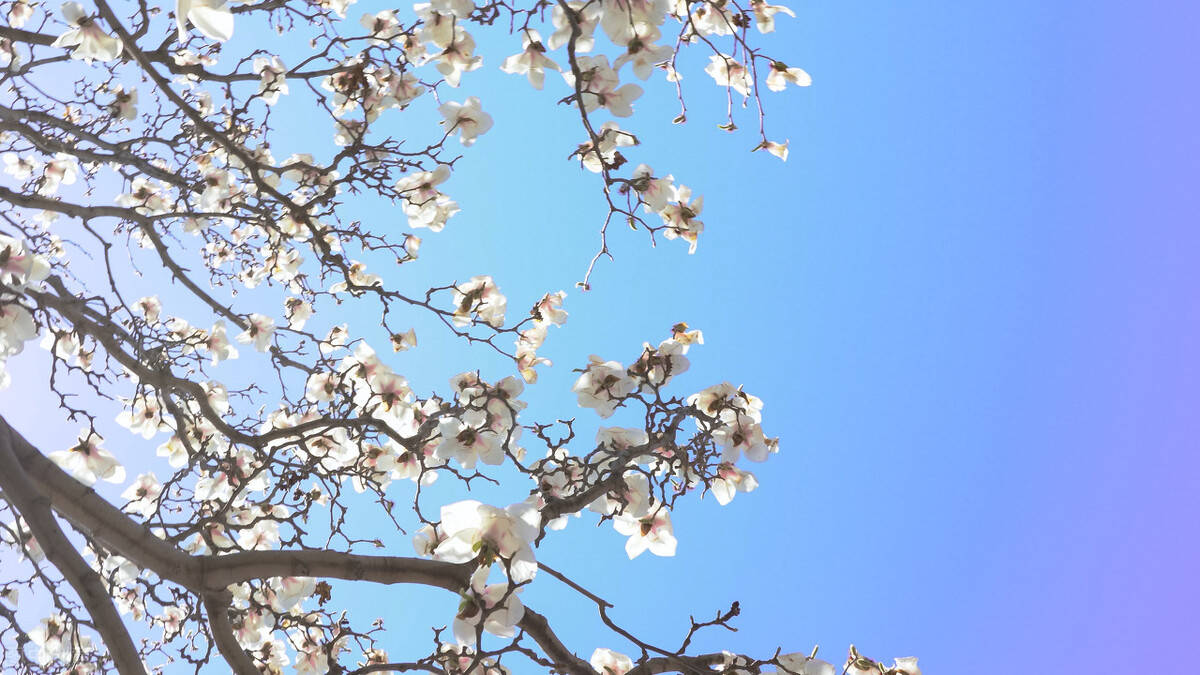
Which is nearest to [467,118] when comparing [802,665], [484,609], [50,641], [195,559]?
[195,559]

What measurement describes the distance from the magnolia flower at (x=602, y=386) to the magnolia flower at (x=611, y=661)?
65cm

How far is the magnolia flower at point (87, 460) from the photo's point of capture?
2613 mm

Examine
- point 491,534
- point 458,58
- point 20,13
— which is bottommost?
point 491,534

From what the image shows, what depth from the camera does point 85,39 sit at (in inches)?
94.7

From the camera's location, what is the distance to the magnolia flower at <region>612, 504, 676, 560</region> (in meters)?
2.14

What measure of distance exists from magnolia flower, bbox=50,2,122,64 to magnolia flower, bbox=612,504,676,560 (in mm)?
2191

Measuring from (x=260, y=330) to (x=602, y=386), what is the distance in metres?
1.95

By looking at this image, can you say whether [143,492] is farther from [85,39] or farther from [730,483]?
[730,483]

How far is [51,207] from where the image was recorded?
2938 millimetres

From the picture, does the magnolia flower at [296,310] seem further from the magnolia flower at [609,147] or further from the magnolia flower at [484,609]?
the magnolia flower at [484,609]

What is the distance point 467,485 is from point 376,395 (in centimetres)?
66

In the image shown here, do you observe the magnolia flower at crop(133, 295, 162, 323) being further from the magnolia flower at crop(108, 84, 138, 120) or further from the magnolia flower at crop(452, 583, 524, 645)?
the magnolia flower at crop(452, 583, 524, 645)

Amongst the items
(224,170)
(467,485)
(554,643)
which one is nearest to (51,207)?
(224,170)

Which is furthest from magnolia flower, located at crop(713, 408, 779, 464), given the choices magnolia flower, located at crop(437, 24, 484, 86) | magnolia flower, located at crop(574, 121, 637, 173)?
magnolia flower, located at crop(437, 24, 484, 86)
